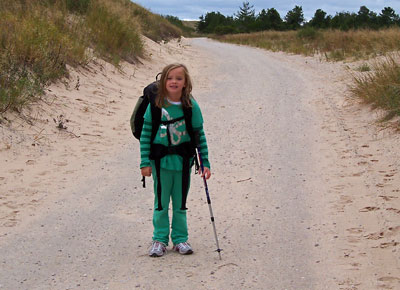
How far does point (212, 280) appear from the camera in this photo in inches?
160

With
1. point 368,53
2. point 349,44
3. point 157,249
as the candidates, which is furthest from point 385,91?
point 349,44

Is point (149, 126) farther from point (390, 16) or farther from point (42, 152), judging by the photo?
point (390, 16)

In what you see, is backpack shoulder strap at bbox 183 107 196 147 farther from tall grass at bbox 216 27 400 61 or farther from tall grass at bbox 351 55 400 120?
tall grass at bbox 216 27 400 61

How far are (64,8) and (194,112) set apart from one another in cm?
1192

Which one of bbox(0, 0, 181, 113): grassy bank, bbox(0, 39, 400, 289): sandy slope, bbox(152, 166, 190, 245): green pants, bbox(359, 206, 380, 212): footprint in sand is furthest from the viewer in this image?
bbox(0, 0, 181, 113): grassy bank

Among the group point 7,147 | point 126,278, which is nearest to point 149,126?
point 126,278

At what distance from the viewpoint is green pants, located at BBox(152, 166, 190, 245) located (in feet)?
14.6

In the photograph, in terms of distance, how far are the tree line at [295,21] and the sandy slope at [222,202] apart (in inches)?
1010

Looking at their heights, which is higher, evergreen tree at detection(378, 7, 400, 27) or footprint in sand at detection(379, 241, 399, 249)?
evergreen tree at detection(378, 7, 400, 27)

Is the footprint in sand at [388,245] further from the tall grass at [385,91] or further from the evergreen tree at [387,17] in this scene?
the evergreen tree at [387,17]

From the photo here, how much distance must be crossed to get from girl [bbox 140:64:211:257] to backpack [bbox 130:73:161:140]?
6 centimetres

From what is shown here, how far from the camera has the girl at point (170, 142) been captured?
4.27 metres

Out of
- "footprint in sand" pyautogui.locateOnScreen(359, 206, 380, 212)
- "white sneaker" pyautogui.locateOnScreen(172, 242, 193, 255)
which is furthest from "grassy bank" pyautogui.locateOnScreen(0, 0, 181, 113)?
"footprint in sand" pyautogui.locateOnScreen(359, 206, 380, 212)

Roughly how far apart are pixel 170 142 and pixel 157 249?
2.89 feet
